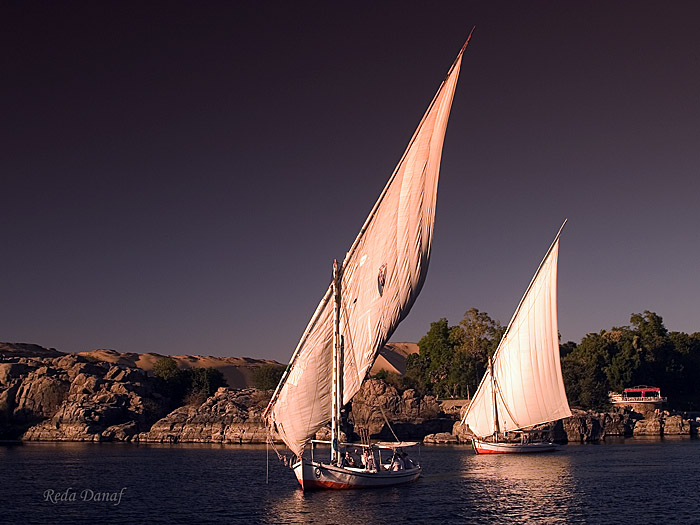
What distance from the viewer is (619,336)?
4956 inches

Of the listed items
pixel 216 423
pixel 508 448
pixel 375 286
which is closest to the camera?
pixel 375 286

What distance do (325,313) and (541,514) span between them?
14333 millimetres

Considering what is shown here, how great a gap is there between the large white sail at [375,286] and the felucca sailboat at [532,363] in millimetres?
35163

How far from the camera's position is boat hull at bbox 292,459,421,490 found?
39844 mm

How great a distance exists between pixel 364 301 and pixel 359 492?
36.9ft

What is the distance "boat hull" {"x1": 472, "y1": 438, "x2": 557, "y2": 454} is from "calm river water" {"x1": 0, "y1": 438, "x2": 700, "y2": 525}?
6286 millimetres

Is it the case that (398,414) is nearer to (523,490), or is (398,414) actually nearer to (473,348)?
(473,348)

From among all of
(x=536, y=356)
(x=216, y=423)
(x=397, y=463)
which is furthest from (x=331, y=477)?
(x=216, y=423)

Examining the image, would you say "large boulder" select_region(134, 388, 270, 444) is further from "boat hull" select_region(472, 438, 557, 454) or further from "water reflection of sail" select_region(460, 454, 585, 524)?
"water reflection of sail" select_region(460, 454, 585, 524)

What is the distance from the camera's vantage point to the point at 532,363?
69.6 meters

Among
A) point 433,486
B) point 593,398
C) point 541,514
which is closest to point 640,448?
point 593,398

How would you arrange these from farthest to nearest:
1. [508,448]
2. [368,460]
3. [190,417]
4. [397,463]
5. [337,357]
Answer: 1. [190,417]
2. [508,448]
3. [397,463]
4. [368,460]
5. [337,357]

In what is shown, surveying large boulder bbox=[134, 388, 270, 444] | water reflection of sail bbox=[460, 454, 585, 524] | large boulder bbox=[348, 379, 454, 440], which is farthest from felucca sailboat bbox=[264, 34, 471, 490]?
large boulder bbox=[134, 388, 270, 444]

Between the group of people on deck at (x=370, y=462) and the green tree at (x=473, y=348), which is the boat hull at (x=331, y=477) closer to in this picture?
the group of people on deck at (x=370, y=462)
